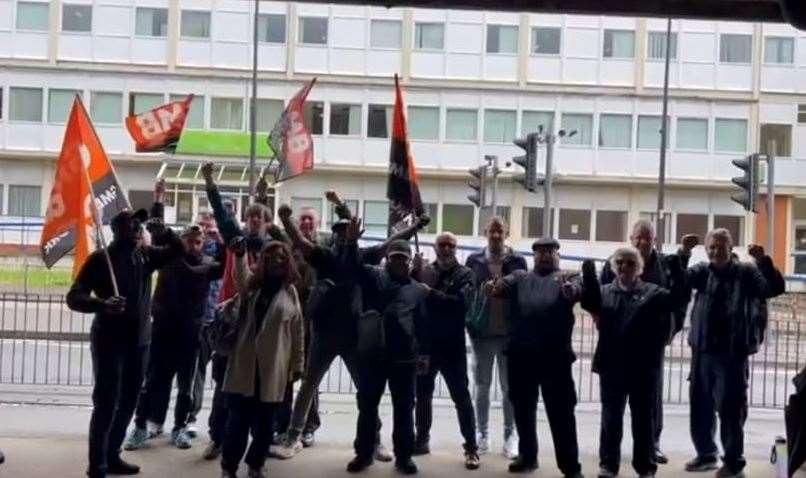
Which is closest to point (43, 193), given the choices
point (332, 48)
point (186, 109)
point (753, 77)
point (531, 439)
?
point (332, 48)

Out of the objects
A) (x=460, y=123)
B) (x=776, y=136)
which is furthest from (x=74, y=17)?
(x=776, y=136)

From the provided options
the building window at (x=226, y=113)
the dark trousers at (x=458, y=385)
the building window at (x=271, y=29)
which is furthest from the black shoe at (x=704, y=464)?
the building window at (x=271, y=29)

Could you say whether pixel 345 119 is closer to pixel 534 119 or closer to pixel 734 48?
pixel 534 119

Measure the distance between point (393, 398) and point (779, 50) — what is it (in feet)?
133

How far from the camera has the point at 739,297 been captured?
9.20 m

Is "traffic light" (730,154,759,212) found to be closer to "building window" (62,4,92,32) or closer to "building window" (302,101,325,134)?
"building window" (302,101,325,134)

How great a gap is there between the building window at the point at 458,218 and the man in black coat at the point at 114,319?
37.6 meters

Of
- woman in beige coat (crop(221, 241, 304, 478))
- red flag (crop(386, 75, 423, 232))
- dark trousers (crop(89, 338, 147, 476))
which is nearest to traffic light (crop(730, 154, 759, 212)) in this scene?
red flag (crop(386, 75, 423, 232))

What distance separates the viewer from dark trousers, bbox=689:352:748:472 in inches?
362

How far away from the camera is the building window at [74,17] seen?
1778 inches

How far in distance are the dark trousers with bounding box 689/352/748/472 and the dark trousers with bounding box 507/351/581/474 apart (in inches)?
42.9

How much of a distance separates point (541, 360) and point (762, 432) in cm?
372

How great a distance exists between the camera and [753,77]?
46219mm

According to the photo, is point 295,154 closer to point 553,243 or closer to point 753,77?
point 553,243
